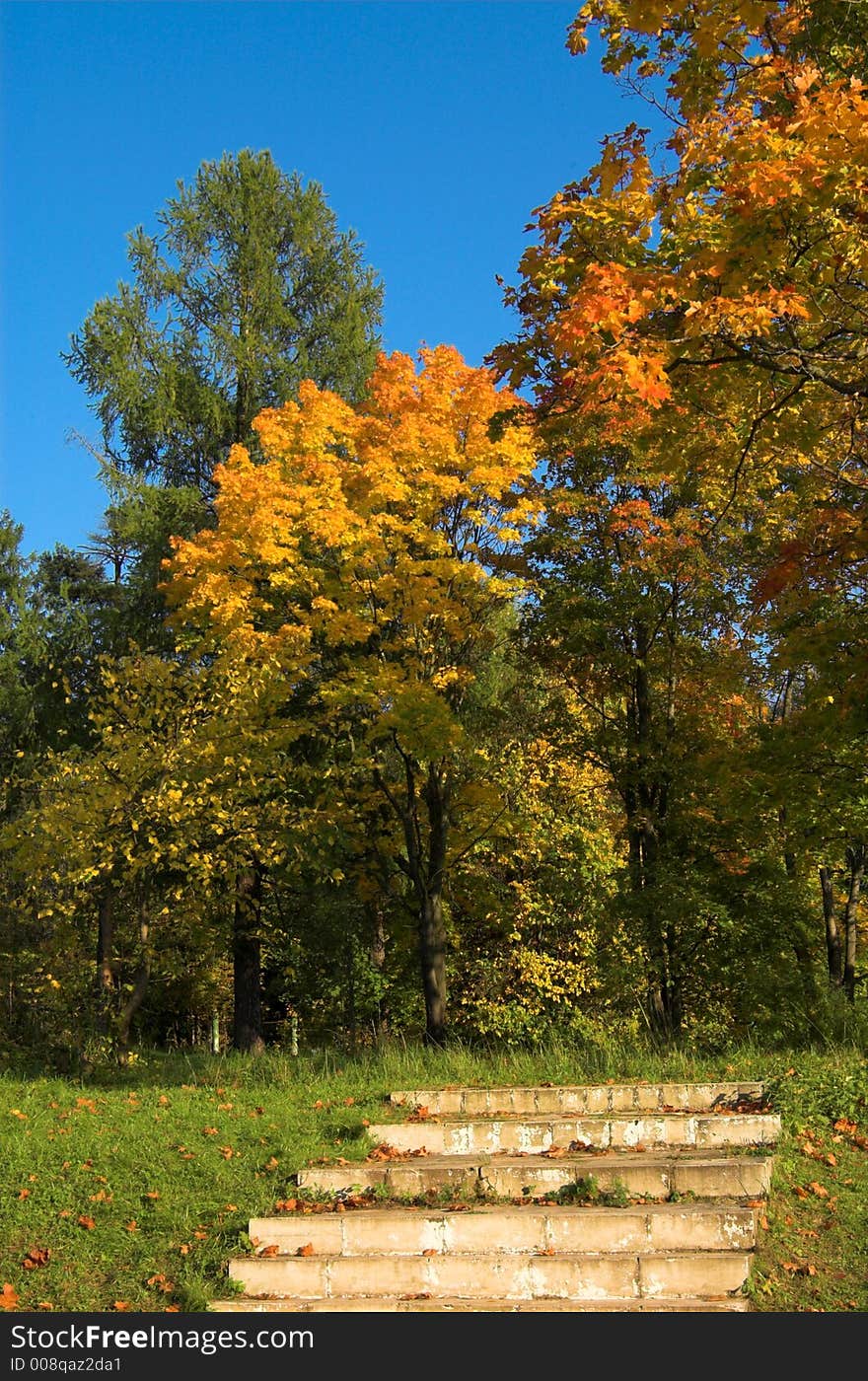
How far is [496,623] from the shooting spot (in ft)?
Answer: 51.3

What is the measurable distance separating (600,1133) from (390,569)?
8.55 m

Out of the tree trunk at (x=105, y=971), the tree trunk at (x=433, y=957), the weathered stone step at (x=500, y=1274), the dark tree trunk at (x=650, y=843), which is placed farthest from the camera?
the tree trunk at (x=433, y=957)

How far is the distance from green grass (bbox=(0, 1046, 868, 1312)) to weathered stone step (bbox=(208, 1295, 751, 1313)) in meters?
0.20

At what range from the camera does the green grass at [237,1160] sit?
5711 millimetres

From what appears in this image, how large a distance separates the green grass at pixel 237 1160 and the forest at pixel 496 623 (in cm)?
217

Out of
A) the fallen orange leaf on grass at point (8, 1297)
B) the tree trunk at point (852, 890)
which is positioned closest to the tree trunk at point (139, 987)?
the fallen orange leaf on grass at point (8, 1297)

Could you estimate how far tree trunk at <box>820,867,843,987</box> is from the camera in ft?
54.2

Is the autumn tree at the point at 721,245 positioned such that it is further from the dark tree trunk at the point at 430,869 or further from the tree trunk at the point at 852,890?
the tree trunk at the point at 852,890

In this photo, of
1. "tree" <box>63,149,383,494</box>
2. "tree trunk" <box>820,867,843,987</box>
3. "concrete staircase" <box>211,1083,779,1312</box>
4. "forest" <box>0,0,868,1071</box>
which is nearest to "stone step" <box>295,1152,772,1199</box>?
"concrete staircase" <box>211,1083,779,1312</box>

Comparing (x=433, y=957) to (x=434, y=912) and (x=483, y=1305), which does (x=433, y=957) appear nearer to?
(x=434, y=912)

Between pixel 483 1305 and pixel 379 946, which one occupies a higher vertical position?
pixel 379 946

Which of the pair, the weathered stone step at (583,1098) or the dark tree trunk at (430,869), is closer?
the weathered stone step at (583,1098)

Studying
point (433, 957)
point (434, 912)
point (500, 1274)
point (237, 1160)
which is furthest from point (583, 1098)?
point (434, 912)
